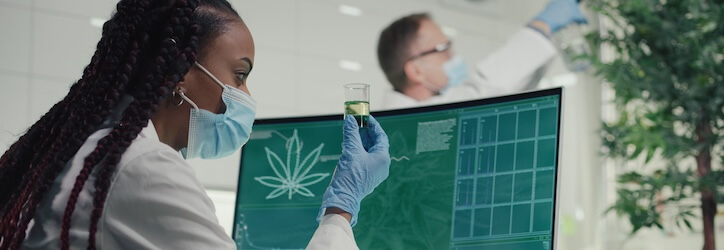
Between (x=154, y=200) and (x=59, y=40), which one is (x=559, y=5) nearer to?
(x=59, y=40)

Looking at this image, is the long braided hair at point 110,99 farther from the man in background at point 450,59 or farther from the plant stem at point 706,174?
the plant stem at point 706,174

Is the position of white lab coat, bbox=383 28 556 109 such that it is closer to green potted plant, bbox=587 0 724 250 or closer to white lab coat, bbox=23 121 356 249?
green potted plant, bbox=587 0 724 250

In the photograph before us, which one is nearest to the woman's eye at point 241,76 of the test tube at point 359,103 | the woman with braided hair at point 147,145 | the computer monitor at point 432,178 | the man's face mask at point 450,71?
the woman with braided hair at point 147,145

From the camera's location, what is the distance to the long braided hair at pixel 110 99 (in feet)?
4.46

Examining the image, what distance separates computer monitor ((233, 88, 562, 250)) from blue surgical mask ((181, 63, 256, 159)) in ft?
1.11

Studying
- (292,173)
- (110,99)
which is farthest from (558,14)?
(110,99)

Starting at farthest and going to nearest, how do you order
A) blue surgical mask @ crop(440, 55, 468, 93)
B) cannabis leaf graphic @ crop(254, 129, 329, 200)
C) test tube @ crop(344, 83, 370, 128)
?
blue surgical mask @ crop(440, 55, 468, 93)
cannabis leaf graphic @ crop(254, 129, 329, 200)
test tube @ crop(344, 83, 370, 128)

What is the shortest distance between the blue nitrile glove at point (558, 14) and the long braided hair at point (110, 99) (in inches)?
101

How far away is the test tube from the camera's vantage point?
5.63 feet

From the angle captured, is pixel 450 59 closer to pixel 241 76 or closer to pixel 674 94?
pixel 674 94

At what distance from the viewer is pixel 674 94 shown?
3553 mm

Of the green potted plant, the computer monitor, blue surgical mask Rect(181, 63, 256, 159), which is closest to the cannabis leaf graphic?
the computer monitor

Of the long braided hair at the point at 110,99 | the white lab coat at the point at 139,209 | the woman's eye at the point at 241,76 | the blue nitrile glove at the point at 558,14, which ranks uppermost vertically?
the blue nitrile glove at the point at 558,14

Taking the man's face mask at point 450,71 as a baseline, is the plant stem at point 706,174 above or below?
below
